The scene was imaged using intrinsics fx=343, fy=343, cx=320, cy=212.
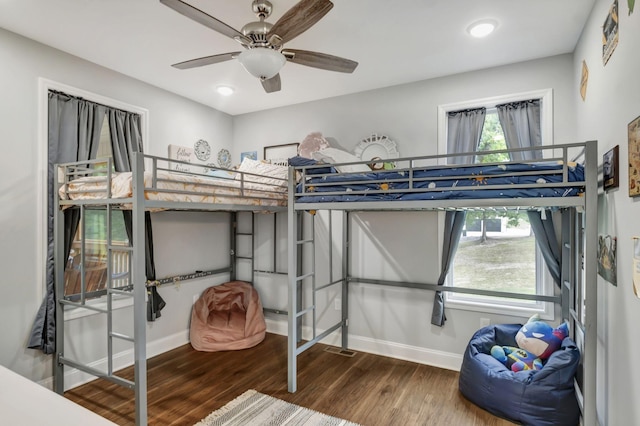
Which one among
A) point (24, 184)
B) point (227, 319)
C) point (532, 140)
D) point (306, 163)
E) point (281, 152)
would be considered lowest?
point (227, 319)

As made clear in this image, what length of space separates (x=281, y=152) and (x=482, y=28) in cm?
234

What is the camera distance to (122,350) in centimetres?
311

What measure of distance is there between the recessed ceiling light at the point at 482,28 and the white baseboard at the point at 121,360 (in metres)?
3.79

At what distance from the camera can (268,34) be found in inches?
72.1

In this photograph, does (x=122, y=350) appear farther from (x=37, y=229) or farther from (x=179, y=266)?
(x=37, y=229)

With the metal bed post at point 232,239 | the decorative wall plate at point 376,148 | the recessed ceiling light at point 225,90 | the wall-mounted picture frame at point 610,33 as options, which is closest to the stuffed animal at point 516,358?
the decorative wall plate at point 376,148

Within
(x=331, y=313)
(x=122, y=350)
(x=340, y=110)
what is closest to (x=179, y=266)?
(x=122, y=350)

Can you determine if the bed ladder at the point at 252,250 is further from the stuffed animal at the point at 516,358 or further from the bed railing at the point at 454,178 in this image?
the stuffed animal at the point at 516,358

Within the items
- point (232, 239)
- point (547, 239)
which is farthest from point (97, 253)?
point (547, 239)

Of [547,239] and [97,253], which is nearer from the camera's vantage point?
[547,239]

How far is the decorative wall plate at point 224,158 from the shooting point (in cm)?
417

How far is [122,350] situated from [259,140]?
2604 mm

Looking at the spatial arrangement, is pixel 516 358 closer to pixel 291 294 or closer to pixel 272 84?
pixel 291 294

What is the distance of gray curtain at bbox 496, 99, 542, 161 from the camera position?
2822mm
